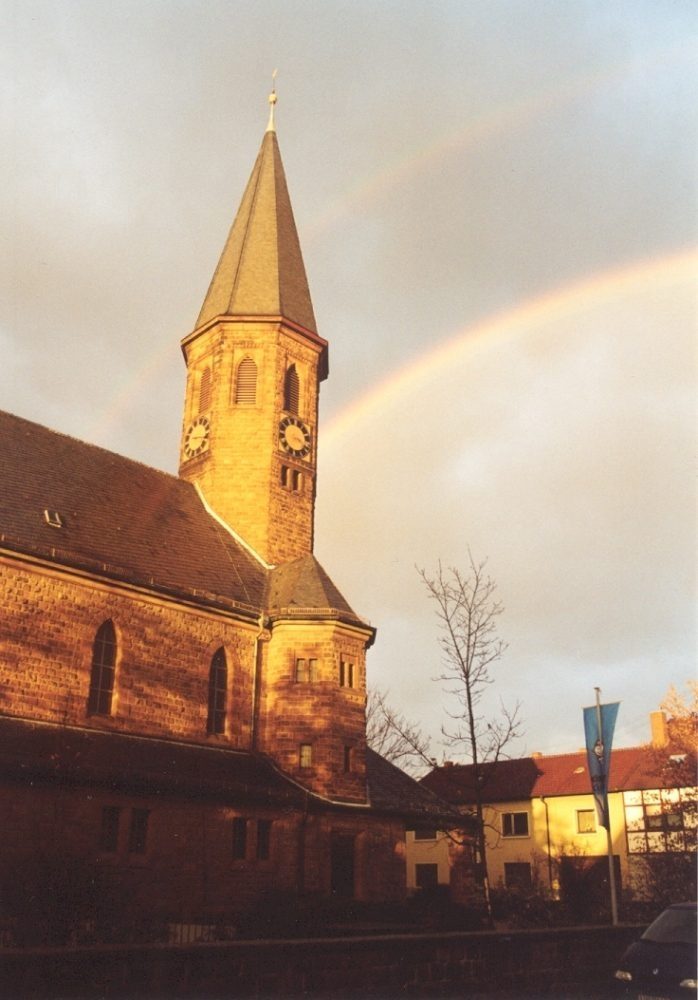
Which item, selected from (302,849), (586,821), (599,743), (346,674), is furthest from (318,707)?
(586,821)

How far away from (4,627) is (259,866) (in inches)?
373

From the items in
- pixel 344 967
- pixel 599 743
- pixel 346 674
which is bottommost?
pixel 344 967

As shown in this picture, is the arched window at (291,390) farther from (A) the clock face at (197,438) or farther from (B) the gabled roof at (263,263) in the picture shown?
(A) the clock face at (197,438)

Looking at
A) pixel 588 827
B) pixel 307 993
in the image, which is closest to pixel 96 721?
pixel 307 993

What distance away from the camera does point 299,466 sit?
36.9 m

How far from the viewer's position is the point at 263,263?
4081 centimetres

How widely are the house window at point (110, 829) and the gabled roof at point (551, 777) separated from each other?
103 ft

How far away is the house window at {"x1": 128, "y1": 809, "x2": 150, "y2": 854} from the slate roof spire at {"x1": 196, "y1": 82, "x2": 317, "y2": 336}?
22.0 metres

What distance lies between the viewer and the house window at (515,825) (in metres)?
55.7

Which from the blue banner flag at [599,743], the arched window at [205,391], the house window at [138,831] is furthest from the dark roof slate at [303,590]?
the blue banner flag at [599,743]

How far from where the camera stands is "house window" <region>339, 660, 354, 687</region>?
2973 cm

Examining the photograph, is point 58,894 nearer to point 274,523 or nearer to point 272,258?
point 274,523

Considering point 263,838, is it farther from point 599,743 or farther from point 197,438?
point 197,438

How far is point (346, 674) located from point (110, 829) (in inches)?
390
